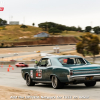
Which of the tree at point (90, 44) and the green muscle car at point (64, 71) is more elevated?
the green muscle car at point (64, 71)

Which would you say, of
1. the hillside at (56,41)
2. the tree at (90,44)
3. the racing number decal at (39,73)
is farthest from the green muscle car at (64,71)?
the hillside at (56,41)

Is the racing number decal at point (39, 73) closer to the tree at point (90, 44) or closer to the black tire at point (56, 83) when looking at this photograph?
the black tire at point (56, 83)

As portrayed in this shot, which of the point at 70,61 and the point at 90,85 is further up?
→ the point at 70,61

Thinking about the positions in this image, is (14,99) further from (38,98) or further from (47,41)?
(47,41)

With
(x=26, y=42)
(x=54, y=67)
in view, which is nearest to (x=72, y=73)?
(x=54, y=67)

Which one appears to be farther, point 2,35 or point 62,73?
point 2,35

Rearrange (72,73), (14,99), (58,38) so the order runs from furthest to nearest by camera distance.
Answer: (58,38) < (72,73) < (14,99)

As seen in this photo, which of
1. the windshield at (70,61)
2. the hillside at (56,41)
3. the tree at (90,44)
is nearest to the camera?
the windshield at (70,61)

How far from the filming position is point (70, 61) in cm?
1277

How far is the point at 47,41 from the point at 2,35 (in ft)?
97.0

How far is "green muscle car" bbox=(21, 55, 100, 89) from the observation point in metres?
11.6

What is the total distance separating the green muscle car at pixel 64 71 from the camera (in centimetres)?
1163

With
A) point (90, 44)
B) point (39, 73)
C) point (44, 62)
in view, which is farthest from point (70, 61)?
point (90, 44)

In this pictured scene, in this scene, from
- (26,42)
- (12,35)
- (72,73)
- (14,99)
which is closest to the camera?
(14,99)
